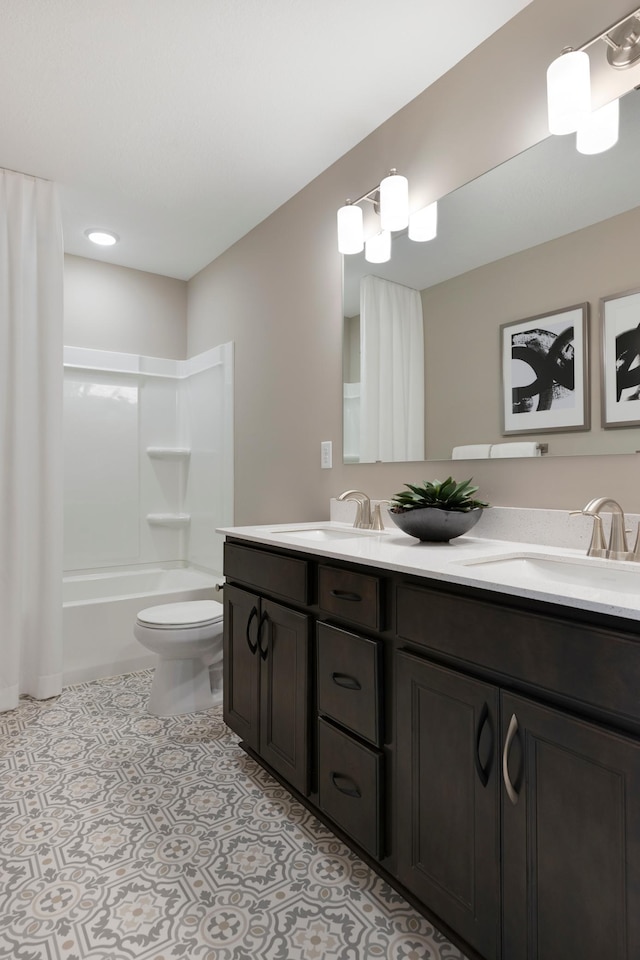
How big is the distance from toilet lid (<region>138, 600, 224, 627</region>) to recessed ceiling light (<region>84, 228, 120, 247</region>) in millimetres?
2150

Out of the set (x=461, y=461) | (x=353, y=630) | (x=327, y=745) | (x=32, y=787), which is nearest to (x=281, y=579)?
(x=353, y=630)

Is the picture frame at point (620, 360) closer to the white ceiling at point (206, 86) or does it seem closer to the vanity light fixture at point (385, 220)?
the vanity light fixture at point (385, 220)

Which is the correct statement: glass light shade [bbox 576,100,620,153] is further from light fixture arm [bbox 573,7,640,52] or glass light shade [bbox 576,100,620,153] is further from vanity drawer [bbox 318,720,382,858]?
vanity drawer [bbox 318,720,382,858]

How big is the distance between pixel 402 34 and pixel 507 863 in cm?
Result: 229

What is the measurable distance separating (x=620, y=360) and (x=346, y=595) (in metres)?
0.95

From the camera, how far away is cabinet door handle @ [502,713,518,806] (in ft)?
3.28

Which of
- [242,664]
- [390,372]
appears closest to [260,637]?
[242,664]

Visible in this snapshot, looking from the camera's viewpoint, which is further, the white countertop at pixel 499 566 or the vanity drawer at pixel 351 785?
the vanity drawer at pixel 351 785

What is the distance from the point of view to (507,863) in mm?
1008

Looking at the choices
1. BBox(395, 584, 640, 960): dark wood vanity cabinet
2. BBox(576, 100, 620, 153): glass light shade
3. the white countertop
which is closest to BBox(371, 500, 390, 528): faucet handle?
the white countertop

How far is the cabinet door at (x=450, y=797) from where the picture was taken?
1049 millimetres

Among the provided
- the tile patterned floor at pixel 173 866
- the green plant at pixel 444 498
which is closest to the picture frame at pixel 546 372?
the green plant at pixel 444 498

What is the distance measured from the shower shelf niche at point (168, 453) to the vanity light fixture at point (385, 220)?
6.54 feet

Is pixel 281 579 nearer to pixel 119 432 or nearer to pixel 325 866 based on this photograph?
pixel 325 866
